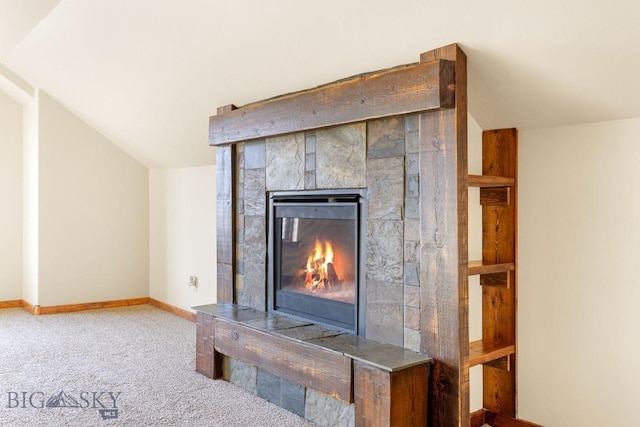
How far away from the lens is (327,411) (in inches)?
108

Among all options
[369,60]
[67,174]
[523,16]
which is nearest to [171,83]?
[369,60]

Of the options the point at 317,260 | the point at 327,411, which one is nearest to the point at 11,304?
the point at 317,260

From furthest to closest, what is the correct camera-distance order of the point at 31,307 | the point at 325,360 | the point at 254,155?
the point at 31,307
the point at 254,155
the point at 325,360

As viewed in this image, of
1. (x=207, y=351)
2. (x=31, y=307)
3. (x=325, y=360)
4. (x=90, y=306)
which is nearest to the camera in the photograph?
(x=325, y=360)

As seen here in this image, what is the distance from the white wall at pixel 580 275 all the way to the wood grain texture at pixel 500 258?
0.04m

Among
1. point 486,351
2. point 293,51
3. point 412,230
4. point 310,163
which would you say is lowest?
point 486,351

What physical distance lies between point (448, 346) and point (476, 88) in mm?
1148

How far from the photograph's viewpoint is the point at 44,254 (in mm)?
5375

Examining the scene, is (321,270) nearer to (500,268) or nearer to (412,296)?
(412,296)

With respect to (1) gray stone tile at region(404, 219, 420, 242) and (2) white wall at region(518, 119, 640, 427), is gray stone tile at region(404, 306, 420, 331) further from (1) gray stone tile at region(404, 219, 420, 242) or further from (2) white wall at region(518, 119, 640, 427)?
(2) white wall at region(518, 119, 640, 427)

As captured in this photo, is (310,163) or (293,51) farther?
(310,163)

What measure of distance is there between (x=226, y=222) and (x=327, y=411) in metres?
1.52

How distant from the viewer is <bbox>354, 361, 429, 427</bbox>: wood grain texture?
232 centimetres

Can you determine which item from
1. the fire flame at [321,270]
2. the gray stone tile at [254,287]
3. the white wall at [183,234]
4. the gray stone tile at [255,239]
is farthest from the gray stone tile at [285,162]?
the white wall at [183,234]
